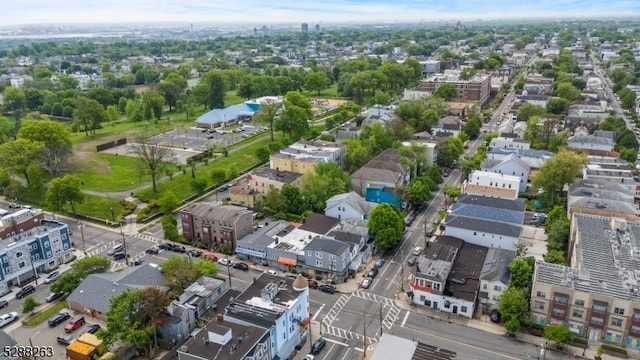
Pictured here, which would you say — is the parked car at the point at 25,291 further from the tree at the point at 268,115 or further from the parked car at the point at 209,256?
the tree at the point at 268,115

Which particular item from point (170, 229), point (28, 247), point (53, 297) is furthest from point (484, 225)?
point (28, 247)

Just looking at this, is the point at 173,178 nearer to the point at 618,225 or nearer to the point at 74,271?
the point at 74,271

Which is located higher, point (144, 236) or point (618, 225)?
point (618, 225)

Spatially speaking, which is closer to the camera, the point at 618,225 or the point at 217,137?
the point at 618,225

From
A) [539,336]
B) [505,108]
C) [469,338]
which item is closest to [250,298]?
[469,338]

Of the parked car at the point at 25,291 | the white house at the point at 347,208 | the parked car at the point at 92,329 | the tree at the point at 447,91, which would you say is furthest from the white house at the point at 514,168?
the parked car at the point at 25,291

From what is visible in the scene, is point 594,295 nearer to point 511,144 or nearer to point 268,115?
point 511,144

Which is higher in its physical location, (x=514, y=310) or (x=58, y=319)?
(x=514, y=310)
